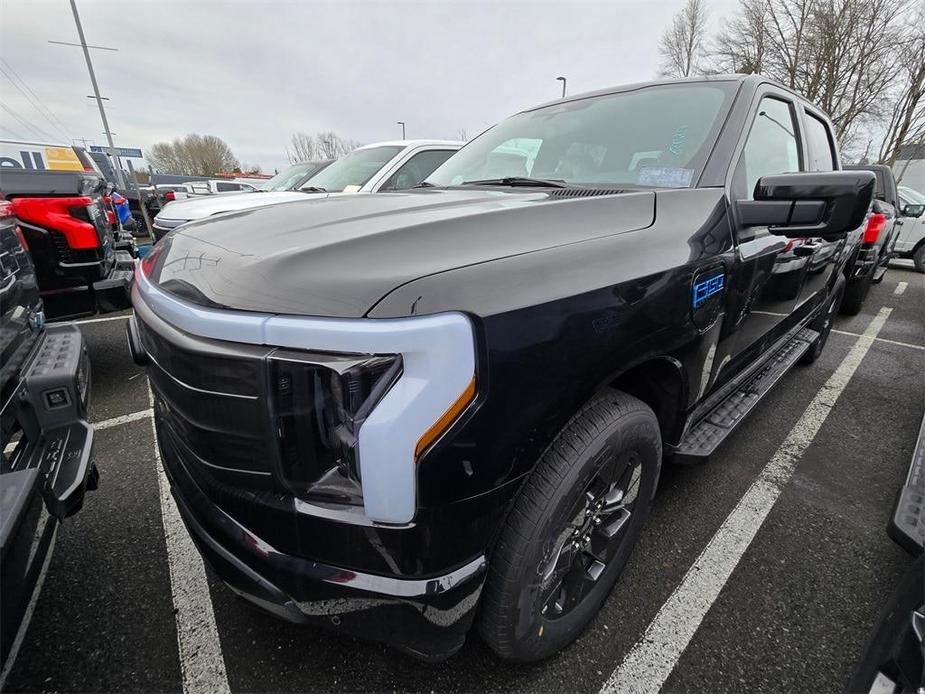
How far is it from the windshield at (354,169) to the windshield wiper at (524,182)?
11.0ft

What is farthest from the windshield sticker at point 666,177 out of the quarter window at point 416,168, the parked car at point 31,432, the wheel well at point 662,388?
the quarter window at point 416,168

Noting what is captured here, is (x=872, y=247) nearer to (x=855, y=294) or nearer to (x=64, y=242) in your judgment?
(x=855, y=294)

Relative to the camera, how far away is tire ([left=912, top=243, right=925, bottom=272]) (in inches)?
414

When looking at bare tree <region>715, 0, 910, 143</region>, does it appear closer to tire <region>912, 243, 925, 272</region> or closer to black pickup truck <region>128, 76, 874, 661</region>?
tire <region>912, 243, 925, 272</region>

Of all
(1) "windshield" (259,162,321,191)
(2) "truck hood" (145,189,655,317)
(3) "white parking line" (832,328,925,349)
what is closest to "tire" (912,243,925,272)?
(3) "white parking line" (832,328,925,349)

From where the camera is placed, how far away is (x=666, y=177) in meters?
1.79

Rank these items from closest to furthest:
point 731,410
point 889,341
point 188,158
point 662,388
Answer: point 662,388 < point 731,410 < point 889,341 < point 188,158

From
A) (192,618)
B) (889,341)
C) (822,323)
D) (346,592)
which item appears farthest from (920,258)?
(192,618)

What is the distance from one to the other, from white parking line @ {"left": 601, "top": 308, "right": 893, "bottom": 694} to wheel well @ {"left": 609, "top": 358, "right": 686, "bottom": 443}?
620 millimetres

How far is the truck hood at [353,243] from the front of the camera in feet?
3.28

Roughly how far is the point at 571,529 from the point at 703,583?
2.84 feet

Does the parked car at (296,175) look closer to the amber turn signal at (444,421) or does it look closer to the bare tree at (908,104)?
the amber turn signal at (444,421)

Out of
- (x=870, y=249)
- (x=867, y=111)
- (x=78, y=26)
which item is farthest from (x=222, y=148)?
(x=870, y=249)

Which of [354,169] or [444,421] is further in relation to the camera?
[354,169]
